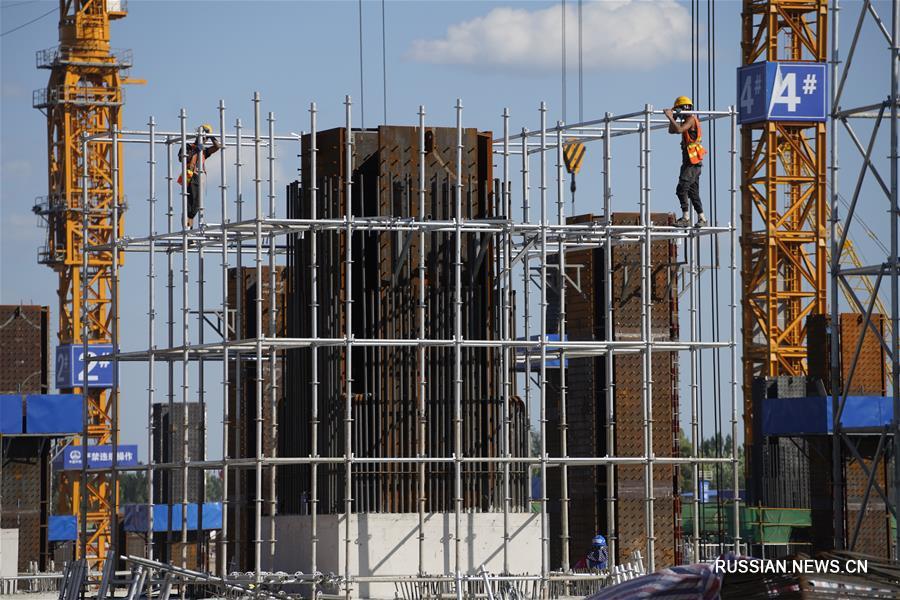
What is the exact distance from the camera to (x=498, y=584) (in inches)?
994

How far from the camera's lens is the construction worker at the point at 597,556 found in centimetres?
3225

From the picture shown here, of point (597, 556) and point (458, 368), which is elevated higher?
point (458, 368)

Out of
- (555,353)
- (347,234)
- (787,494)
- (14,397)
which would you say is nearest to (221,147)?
(347,234)

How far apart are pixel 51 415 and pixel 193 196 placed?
55.9ft

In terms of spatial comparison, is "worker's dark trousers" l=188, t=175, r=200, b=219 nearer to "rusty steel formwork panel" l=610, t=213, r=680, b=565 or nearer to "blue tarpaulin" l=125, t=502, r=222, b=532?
"rusty steel formwork panel" l=610, t=213, r=680, b=565

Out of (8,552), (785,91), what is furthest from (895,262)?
(785,91)

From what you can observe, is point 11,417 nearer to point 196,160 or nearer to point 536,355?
point 196,160

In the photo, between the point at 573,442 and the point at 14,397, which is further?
the point at 14,397

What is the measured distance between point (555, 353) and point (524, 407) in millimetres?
1140

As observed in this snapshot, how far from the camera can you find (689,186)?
89.8 ft

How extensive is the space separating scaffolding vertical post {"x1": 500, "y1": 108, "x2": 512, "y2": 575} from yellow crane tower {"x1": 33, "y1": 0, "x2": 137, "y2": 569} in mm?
42031

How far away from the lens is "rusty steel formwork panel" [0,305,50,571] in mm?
45000

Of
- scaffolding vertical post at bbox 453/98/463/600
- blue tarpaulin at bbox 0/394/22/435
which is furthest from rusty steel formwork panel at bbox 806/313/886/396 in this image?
blue tarpaulin at bbox 0/394/22/435

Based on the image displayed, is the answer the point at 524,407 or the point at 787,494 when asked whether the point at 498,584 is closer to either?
the point at 524,407
